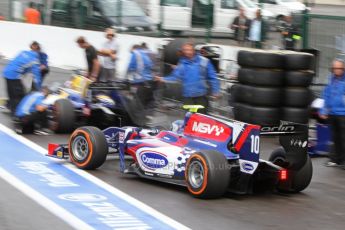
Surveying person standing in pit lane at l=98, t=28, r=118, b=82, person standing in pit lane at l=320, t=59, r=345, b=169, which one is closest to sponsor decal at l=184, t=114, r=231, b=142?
person standing in pit lane at l=320, t=59, r=345, b=169

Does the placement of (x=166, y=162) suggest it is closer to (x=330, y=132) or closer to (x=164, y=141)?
(x=164, y=141)

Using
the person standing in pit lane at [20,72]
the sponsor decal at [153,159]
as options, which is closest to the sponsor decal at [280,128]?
the sponsor decal at [153,159]

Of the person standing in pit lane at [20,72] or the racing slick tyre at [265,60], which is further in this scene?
the person standing in pit lane at [20,72]

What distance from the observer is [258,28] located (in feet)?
68.7

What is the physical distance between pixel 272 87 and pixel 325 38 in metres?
6.96

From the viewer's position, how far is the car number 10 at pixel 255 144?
962 centimetres

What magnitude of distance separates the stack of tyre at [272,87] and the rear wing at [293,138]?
0.68m

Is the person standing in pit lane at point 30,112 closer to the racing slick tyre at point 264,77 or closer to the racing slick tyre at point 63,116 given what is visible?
the racing slick tyre at point 63,116

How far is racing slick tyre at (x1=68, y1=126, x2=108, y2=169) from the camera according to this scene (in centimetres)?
1087

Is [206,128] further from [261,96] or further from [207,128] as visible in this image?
[261,96]

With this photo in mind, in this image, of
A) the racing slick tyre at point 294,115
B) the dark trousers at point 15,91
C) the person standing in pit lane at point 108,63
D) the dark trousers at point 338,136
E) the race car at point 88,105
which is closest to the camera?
the racing slick tyre at point 294,115

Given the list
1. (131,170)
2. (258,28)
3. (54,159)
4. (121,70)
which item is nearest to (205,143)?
(131,170)

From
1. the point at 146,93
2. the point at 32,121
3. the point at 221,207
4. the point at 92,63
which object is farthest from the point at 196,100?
the point at 92,63

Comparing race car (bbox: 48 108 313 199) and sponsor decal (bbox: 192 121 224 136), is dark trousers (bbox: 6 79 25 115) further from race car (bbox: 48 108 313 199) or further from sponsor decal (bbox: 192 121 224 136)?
sponsor decal (bbox: 192 121 224 136)
